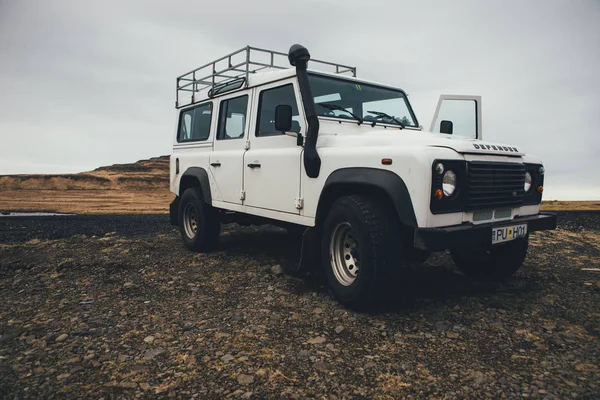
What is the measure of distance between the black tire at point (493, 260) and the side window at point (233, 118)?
302 cm

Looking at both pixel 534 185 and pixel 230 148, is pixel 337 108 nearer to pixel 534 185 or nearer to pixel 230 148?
pixel 230 148

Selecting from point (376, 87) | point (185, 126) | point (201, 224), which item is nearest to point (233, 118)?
point (201, 224)

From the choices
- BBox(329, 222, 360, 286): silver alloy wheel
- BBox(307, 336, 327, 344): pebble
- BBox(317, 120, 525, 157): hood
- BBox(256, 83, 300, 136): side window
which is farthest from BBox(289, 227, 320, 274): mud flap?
BBox(256, 83, 300, 136): side window

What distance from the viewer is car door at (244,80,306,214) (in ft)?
14.8

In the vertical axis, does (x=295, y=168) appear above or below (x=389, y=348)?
above

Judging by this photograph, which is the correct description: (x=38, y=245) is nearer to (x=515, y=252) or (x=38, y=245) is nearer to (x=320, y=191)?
(x=320, y=191)

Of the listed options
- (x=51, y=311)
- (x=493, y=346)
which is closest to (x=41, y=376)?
(x=51, y=311)

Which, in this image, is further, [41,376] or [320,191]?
[320,191]

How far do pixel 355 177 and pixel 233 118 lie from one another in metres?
2.69

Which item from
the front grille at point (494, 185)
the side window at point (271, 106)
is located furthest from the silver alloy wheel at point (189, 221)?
the front grille at point (494, 185)

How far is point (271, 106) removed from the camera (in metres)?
5.13

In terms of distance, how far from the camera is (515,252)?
183 inches

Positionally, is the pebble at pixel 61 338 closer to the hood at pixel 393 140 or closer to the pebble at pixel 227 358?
the pebble at pixel 227 358

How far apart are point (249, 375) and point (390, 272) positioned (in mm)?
1407
